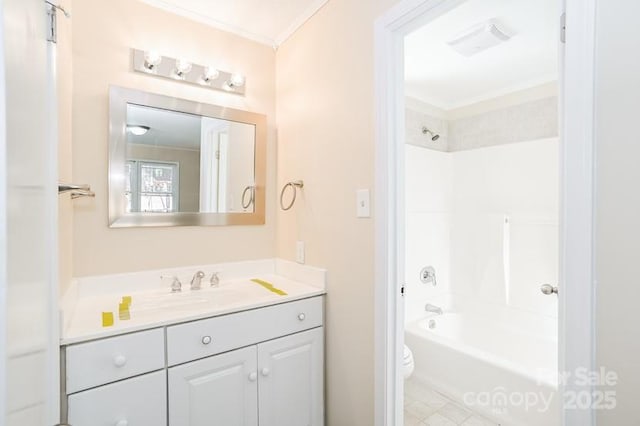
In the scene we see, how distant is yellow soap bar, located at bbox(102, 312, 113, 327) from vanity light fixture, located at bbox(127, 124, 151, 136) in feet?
3.00

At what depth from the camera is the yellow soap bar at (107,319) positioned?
1.17 metres

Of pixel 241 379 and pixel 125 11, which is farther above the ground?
pixel 125 11

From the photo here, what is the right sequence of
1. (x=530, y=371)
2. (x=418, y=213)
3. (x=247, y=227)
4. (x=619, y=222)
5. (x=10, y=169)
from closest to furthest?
(x=10, y=169) < (x=619, y=222) < (x=530, y=371) < (x=247, y=227) < (x=418, y=213)

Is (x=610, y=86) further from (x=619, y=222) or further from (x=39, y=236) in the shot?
(x=39, y=236)

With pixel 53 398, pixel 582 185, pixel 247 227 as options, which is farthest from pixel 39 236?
pixel 582 185

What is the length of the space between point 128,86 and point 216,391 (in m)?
1.58

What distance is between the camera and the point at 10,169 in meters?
0.54

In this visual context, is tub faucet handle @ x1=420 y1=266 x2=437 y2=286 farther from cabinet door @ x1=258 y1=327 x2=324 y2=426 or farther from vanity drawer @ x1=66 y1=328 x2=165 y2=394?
vanity drawer @ x1=66 y1=328 x2=165 y2=394

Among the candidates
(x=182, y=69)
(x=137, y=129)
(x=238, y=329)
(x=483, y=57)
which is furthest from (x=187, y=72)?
(x=483, y=57)

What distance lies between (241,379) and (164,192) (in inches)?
41.7

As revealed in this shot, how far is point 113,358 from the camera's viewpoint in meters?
1.12

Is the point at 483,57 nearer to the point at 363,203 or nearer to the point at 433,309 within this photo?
the point at 363,203

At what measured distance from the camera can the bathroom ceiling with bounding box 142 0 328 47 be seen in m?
1.72

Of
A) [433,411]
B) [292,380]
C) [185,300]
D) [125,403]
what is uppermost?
[185,300]
